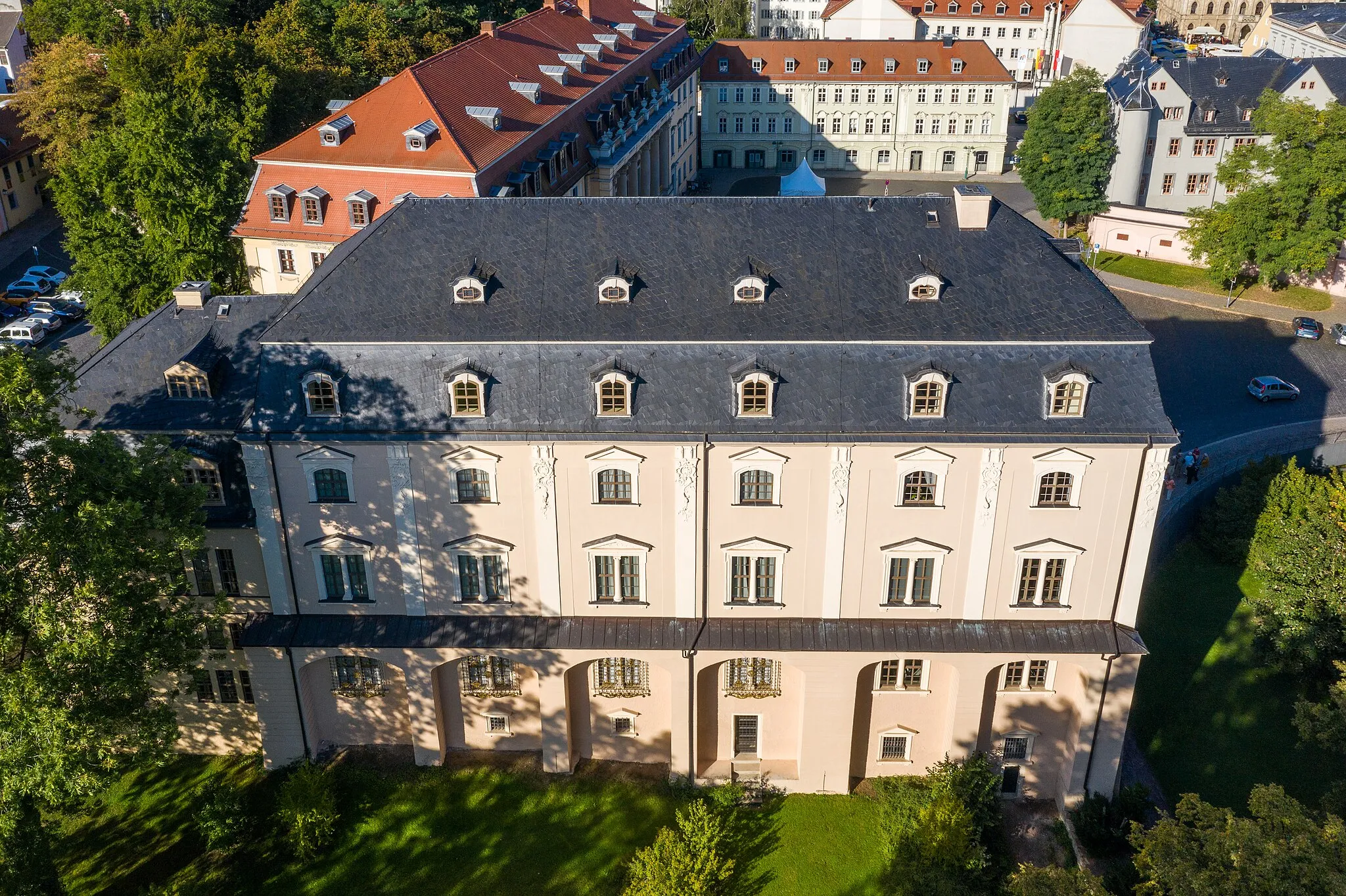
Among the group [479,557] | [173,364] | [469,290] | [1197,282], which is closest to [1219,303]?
[1197,282]

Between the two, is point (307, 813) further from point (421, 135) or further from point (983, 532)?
point (421, 135)

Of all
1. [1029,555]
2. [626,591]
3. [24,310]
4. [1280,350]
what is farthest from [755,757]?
[24,310]

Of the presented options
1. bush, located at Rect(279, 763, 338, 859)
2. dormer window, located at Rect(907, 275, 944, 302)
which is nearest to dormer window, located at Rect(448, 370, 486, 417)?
bush, located at Rect(279, 763, 338, 859)

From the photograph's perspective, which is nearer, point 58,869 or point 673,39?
point 58,869

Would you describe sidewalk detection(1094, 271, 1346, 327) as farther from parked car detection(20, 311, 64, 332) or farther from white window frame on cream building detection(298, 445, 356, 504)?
parked car detection(20, 311, 64, 332)

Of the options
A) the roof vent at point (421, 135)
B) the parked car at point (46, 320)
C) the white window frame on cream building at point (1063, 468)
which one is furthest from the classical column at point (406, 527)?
the parked car at point (46, 320)

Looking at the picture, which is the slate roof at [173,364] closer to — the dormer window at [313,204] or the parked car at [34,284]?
the dormer window at [313,204]

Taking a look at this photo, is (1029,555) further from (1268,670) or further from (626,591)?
(1268,670)
